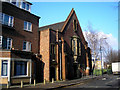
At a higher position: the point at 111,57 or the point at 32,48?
the point at 32,48

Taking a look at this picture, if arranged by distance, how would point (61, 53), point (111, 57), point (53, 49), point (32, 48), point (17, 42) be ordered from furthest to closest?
1. point (111, 57)
2. point (61, 53)
3. point (53, 49)
4. point (32, 48)
5. point (17, 42)

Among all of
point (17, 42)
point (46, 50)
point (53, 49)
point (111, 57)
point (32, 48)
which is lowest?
point (111, 57)

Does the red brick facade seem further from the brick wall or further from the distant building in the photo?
the distant building

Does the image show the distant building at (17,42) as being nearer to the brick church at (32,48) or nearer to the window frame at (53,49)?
the brick church at (32,48)

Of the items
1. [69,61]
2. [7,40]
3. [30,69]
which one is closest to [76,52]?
[69,61]

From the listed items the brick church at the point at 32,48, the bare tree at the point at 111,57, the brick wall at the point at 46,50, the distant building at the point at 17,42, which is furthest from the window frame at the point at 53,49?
the bare tree at the point at 111,57

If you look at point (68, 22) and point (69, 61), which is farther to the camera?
point (68, 22)

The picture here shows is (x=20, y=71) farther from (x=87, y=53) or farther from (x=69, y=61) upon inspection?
(x=87, y=53)

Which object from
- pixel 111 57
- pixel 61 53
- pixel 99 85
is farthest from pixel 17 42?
pixel 111 57

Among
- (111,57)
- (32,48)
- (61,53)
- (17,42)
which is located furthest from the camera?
(111,57)

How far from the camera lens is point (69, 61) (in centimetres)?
2908

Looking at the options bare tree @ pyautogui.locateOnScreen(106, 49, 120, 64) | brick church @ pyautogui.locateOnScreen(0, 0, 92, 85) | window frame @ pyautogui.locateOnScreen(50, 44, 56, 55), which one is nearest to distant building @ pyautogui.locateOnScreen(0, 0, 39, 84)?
brick church @ pyautogui.locateOnScreen(0, 0, 92, 85)

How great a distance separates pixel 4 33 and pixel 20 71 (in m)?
5.88

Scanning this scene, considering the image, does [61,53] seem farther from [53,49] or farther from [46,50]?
[46,50]
